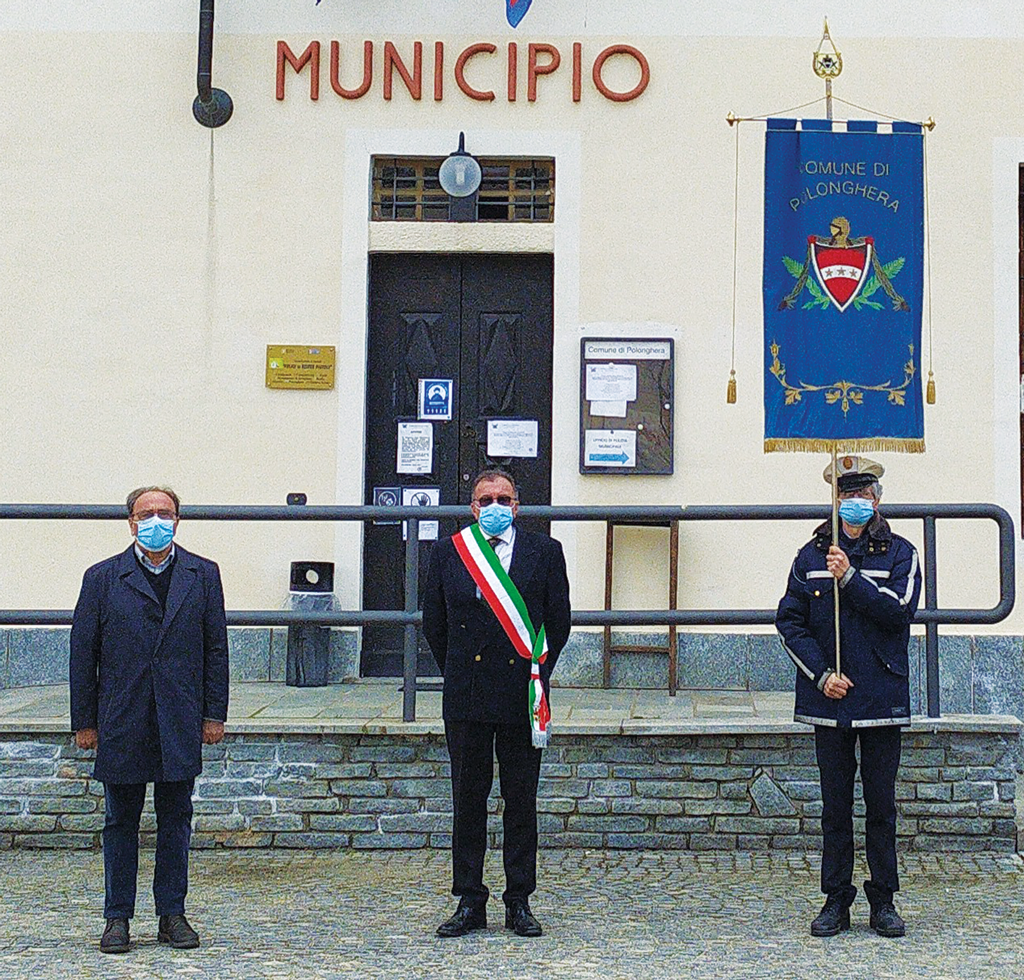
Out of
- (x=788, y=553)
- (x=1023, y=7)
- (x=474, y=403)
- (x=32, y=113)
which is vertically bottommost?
(x=788, y=553)

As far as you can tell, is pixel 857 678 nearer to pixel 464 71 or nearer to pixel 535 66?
pixel 535 66

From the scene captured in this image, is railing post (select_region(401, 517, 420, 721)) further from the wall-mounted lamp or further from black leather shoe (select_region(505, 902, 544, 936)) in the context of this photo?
the wall-mounted lamp

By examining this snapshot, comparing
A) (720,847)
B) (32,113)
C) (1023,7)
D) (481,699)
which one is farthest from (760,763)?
(32,113)

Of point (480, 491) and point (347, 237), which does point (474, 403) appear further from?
point (480, 491)

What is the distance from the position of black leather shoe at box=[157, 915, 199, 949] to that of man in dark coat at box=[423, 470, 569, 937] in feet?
2.93

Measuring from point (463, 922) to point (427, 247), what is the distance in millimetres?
4647

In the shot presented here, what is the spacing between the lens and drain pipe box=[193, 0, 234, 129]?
9.40 meters

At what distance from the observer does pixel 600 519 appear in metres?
7.64

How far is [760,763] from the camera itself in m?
7.53

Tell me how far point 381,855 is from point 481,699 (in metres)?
1.65

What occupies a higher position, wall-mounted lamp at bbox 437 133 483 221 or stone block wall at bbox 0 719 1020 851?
wall-mounted lamp at bbox 437 133 483 221

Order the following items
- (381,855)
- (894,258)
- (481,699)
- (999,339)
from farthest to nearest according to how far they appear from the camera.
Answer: (999,339) < (381,855) < (894,258) < (481,699)

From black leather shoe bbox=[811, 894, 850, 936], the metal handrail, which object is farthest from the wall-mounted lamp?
black leather shoe bbox=[811, 894, 850, 936]

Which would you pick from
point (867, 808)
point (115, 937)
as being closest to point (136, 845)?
point (115, 937)
